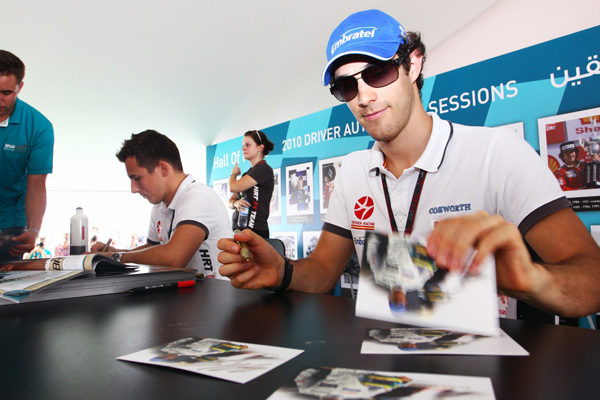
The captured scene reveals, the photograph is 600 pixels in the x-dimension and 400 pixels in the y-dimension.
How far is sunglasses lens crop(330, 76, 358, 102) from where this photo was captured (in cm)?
117

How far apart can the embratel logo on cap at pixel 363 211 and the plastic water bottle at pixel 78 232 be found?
1.27 metres

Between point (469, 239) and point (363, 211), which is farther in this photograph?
point (363, 211)

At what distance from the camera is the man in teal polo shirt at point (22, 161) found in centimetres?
186

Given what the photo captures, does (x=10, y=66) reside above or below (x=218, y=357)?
above

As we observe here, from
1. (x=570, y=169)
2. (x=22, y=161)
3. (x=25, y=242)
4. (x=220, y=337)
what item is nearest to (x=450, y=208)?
(x=220, y=337)

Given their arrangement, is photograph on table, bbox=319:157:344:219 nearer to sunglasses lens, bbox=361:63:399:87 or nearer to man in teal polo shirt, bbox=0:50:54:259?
man in teal polo shirt, bbox=0:50:54:259

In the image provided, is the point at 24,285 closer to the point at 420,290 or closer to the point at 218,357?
the point at 218,357

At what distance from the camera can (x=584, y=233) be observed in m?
0.84

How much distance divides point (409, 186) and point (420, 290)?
691 mm

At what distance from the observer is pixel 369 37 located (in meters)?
1.09

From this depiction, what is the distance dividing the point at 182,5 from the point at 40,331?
3.54 metres

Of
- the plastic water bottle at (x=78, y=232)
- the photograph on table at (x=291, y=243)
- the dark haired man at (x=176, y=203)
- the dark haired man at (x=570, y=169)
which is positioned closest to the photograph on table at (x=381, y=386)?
the dark haired man at (x=176, y=203)

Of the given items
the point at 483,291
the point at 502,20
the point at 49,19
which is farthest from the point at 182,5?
the point at 483,291

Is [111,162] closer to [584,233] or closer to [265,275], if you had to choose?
[265,275]
